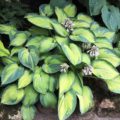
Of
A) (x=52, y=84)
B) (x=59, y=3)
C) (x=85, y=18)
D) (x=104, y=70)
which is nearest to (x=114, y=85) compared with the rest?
(x=104, y=70)

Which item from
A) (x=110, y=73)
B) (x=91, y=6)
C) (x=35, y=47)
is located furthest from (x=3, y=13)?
(x=110, y=73)

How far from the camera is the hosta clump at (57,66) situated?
2830 millimetres

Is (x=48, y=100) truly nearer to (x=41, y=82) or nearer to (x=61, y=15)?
(x=41, y=82)

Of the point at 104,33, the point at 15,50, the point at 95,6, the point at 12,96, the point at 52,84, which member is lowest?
the point at 12,96

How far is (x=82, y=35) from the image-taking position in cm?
296

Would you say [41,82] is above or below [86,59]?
below

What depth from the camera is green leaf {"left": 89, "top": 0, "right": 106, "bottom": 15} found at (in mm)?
3250

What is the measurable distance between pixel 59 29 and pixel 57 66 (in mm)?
304

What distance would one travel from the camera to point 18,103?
3016 millimetres

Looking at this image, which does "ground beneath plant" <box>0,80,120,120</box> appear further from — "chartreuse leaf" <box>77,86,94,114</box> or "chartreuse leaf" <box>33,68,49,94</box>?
"chartreuse leaf" <box>33,68,49,94</box>

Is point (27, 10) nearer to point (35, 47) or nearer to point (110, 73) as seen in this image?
point (35, 47)

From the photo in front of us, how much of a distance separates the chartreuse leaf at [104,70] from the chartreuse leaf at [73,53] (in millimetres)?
164

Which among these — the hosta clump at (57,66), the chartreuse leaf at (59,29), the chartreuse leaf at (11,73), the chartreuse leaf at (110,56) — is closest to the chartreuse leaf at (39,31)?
the hosta clump at (57,66)

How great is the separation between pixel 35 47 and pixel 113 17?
0.76m
